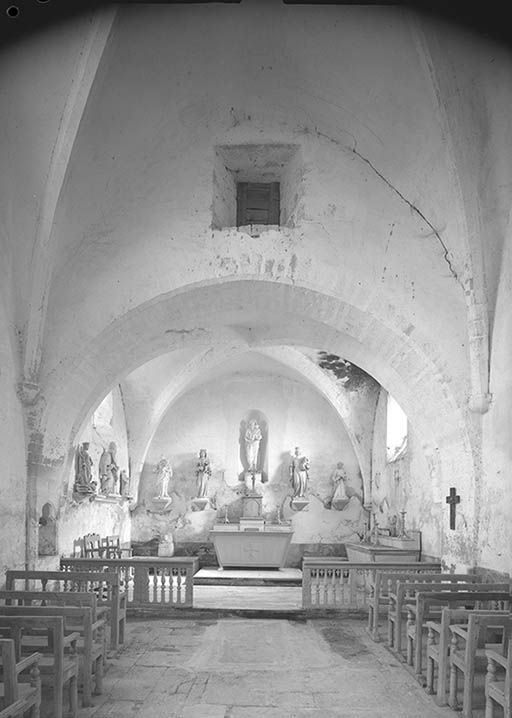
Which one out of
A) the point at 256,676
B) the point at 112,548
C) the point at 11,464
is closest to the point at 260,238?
the point at 11,464

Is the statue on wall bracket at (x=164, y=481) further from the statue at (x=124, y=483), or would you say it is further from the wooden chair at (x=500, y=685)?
the wooden chair at (x=500, y=685)

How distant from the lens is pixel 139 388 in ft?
55.2

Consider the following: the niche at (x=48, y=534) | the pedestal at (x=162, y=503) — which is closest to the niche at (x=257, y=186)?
the niche at (x=48, y=534)

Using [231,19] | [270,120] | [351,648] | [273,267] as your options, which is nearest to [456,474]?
[351,648]

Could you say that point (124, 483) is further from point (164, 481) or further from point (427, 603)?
point (427, 603)

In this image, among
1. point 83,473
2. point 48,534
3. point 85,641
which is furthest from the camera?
point 83,473

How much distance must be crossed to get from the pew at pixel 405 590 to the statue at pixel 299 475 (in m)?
9.03

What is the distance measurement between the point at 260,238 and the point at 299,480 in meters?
9.43

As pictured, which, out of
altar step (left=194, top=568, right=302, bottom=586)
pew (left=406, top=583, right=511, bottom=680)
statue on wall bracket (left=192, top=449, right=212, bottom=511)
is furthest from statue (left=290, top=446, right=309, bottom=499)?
pew (left=406, top=583, right=511, bottom=680)

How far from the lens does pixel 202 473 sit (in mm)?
18531

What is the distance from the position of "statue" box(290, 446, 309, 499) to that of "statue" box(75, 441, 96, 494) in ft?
20.6

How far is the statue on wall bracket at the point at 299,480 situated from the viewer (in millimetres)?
18266

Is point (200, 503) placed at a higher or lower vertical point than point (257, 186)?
lower

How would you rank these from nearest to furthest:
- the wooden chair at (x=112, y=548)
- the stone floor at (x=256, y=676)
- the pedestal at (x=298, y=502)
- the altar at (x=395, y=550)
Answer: the stone floor at (x=256, y=676), the altar at (x=395, y=550), the wooden chair at (x=112, y=548), the pedestal at (x=298, y=502)
